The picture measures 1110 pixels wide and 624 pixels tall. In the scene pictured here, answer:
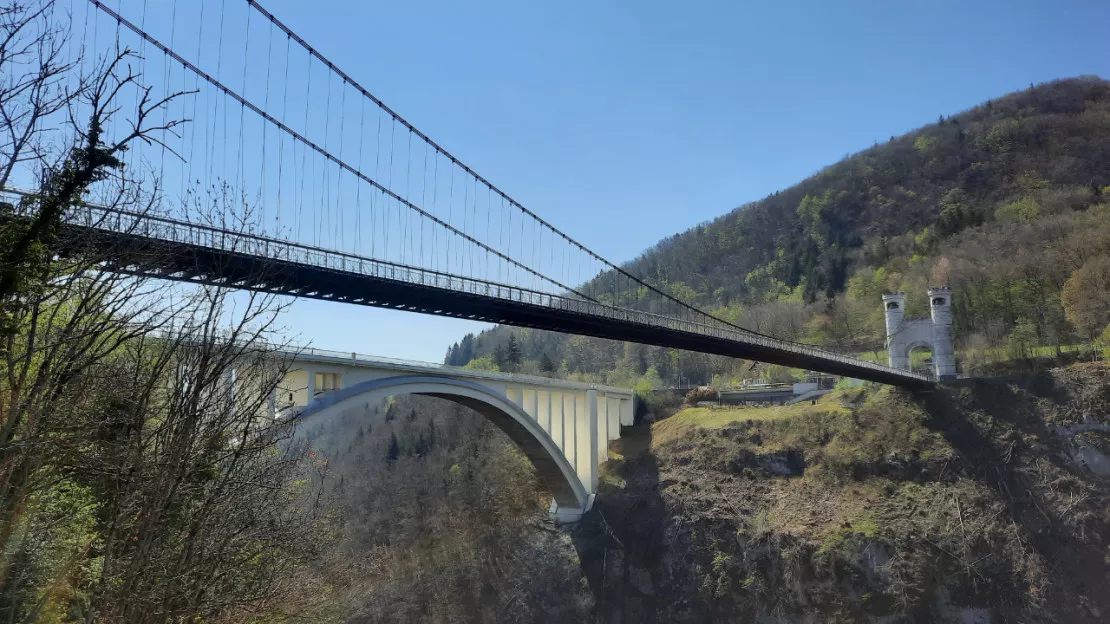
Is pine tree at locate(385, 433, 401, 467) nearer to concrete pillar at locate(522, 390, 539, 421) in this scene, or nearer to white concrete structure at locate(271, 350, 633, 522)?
white concrete structure at locate(271, 350, 633, 522)

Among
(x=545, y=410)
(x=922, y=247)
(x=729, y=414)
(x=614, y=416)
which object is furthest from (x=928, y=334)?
(x=922, y=247)

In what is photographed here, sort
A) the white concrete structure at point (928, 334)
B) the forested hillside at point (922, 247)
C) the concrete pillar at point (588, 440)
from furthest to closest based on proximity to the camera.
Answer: the forested hillside at point (922, 247)
the concrete pillar at point (588, 440)
the white concrete structure at point (928, 334)

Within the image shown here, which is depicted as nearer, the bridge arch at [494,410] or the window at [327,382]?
the window at [327,382]

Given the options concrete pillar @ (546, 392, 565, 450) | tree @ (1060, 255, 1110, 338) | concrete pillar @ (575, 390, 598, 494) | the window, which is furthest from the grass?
the window

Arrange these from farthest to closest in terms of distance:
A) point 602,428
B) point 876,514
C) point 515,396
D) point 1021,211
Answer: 1. point 1021,211
2. point 602,428
3. point 515,396
4. point 876,514

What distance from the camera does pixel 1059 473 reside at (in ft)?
97.7

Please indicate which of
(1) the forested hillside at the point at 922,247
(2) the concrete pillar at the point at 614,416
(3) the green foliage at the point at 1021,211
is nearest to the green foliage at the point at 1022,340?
(1) the forested hillside at the point at 922,247

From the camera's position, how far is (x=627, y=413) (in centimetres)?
4425

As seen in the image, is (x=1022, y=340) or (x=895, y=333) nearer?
(x=1022, y=340)

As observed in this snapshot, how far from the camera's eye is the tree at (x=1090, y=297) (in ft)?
119

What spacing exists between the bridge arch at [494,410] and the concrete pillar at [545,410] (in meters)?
0.82

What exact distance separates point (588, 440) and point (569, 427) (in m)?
1.33

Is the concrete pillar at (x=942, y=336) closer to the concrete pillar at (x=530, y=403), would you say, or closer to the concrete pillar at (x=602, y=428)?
the concrete pillar at (x=602, y=428)

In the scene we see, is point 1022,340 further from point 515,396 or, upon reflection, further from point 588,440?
point 515,396
